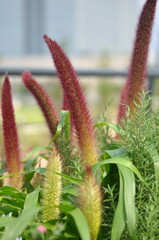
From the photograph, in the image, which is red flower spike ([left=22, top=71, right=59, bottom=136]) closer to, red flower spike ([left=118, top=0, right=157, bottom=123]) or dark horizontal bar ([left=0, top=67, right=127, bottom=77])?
red flower spike ([left=118, top=0, right=157, bottom=123])

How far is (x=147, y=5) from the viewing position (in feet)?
2.33

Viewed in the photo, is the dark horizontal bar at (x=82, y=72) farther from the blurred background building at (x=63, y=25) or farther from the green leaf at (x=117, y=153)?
the blurred background building at (x=63, y=25)

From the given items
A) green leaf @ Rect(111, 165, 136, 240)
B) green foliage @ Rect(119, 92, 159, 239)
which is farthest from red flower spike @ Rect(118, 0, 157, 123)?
green leaf @ Rect(111, 165, 136, 240)

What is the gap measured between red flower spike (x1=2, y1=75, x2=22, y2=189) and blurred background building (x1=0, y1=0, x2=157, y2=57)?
69.5 m

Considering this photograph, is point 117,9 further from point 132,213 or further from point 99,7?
point 132,213

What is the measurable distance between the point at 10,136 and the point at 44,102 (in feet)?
0.27

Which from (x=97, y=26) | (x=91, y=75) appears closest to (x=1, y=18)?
(x=97, y=26)

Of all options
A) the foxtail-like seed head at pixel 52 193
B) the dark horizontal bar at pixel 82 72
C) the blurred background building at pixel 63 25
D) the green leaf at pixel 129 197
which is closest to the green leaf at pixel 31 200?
Answer: the foxtail-like seed head at pixel 52 193

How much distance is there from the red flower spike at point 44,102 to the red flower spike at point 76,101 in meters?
0.09

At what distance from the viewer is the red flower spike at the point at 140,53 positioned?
71 centimetres

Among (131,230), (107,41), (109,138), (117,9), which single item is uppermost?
(117,9)

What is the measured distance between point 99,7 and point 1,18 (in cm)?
1734

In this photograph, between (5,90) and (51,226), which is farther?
(5,90)

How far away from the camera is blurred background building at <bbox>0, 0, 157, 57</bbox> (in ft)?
231
